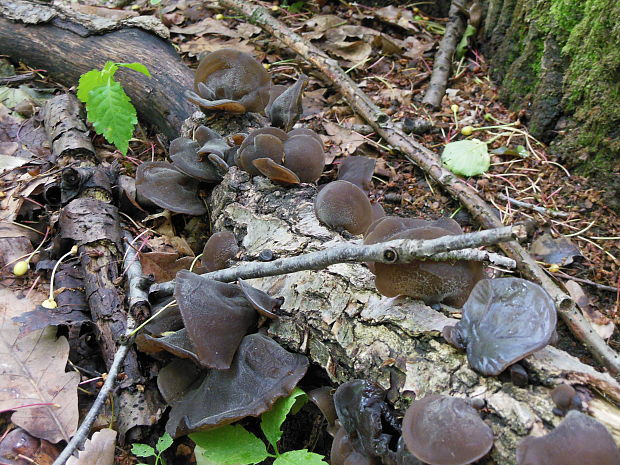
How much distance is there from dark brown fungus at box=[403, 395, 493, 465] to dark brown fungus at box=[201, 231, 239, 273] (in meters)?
1.52

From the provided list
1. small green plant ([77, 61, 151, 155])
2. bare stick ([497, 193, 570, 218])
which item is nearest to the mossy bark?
bare stick ([497, 193, 570, 218])

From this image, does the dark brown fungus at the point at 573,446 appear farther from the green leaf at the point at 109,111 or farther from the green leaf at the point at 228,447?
the green leaf at the point at 109,111

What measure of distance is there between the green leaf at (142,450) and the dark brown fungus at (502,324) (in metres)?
1.45

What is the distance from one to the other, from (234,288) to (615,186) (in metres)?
3.00

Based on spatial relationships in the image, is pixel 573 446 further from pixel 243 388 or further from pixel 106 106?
pixel 106 106

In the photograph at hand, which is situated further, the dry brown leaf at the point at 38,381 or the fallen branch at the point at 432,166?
the fallen branch at the point at 432,166

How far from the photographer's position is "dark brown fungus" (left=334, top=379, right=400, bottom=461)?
1.88 m

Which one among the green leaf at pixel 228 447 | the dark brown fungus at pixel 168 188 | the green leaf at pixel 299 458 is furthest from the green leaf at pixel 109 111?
the green leaf at pixel 299 458

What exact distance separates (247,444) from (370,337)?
0.72 m

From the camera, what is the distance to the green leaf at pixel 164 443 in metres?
2.27

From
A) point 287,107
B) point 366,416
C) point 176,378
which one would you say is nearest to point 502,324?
point 366,416

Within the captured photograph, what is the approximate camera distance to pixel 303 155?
3176mm

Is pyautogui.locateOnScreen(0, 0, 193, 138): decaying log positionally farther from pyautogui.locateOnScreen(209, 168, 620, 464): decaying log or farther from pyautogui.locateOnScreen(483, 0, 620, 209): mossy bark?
pyautogui.locateOnScreen(483, 0, 620, 209): mossy bark

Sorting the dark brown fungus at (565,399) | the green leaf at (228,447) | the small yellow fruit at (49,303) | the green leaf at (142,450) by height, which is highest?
the dark brown fungus at (565,399)
